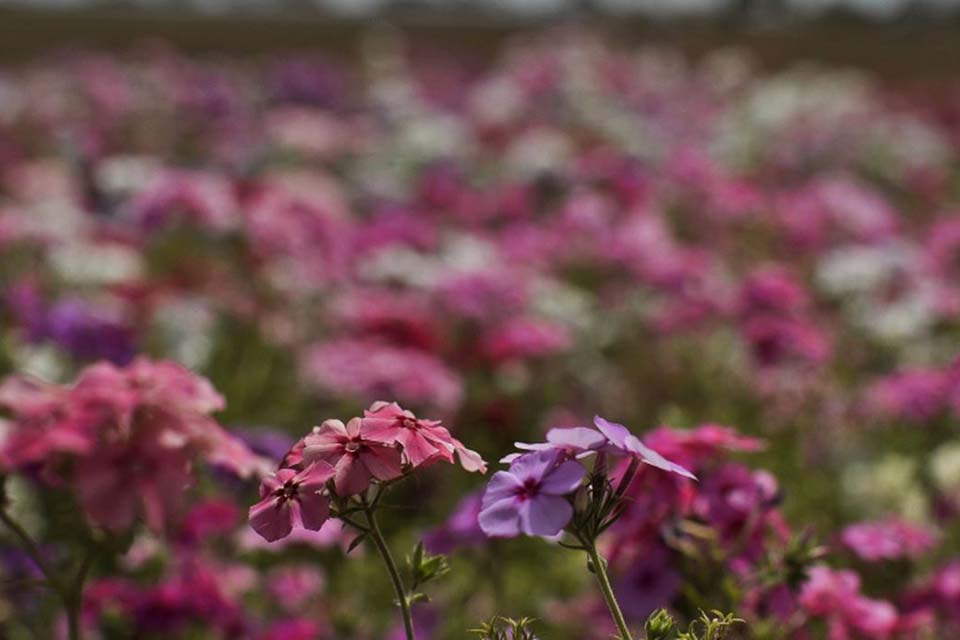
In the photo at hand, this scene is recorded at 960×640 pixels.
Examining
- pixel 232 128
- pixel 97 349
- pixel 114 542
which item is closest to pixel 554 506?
pixel 114 542

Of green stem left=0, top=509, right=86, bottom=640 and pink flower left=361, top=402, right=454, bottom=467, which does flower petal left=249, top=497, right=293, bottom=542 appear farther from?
green stem left=0, top=509, right=86, bottom=640

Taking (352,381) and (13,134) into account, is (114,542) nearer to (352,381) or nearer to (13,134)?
(352,381)

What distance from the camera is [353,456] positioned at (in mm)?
1369

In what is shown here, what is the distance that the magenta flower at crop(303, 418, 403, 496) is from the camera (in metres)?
1.35

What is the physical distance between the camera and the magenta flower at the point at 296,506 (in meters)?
1.34

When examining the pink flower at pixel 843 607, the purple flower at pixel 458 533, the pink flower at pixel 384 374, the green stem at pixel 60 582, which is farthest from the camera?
the pink flower at pixel 384 374

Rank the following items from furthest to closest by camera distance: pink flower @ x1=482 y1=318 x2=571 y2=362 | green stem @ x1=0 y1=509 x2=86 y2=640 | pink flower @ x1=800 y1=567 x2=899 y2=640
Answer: pink flower @ x1=482 y1=318 x2=571 y2=362 < pink flower @ x1=800 y1=567 x2=899 y2=640 < green stem @ x1=0 y1=509 x2=86 y2=640

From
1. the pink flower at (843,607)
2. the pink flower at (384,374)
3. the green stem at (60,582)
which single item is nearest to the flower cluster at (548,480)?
the green stem at (60,582)

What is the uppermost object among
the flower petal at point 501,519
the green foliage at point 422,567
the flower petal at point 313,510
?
the flower petal at point 501,519

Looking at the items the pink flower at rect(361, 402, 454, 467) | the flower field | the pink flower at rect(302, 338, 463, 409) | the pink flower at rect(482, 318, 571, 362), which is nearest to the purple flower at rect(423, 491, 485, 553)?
the flower field

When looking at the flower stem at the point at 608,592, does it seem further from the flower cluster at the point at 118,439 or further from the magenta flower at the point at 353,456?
the flower cluster at the point at 118,439

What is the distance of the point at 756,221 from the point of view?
293 inches

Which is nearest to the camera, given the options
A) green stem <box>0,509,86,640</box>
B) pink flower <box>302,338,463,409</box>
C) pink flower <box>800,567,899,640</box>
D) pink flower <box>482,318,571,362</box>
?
green stem <box>0,509,86,640</box>

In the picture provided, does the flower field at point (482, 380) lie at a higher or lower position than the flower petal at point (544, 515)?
lower
